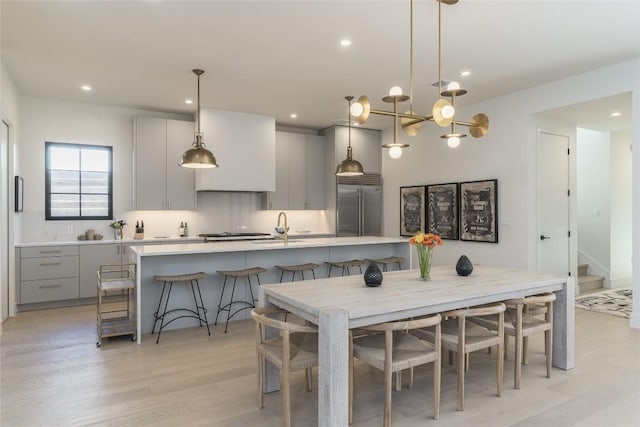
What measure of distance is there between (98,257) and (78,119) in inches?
81.5

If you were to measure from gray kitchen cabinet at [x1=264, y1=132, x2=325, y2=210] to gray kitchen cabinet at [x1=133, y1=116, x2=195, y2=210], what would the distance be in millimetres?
1460

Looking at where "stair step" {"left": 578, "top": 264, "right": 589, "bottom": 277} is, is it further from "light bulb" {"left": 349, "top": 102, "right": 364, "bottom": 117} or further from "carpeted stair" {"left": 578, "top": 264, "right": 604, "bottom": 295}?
"light bulb" {"left": 349, "top": 102, "right": 364, "bottom": 117}

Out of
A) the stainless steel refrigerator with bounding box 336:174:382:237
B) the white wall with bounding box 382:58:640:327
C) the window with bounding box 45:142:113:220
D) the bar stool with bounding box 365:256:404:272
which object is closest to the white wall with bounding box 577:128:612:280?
the white wall with bounding box 382:58:640:327

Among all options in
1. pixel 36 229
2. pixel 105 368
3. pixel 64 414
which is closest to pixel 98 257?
pixel 36 229

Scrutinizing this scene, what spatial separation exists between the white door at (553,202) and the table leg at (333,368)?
437cm

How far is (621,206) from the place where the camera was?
281 inches

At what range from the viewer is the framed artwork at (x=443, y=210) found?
6.37 metres

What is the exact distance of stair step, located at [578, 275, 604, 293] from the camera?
653cm

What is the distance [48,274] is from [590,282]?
807cm

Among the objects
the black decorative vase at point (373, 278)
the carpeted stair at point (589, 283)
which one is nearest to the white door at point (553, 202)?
the carpeted stair at point (589, 283)

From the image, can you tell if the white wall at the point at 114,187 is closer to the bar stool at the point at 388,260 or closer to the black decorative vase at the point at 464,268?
the bar stool at the point at 388,260

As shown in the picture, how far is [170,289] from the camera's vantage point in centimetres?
432

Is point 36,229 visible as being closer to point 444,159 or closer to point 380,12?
point 380,12

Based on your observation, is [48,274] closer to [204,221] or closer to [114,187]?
[114,187]
